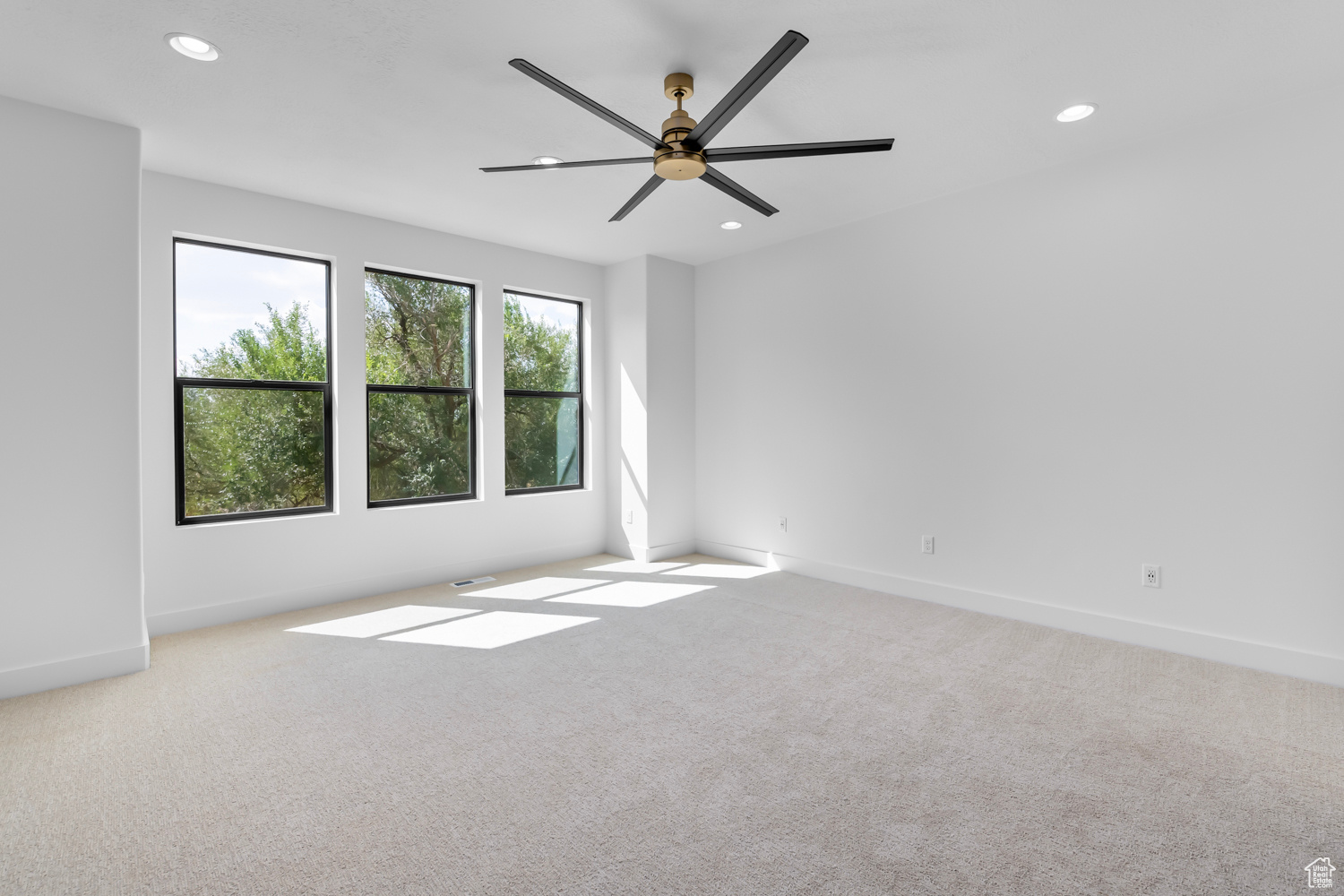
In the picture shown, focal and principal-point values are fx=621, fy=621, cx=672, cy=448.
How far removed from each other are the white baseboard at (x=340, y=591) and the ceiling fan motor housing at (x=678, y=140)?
335 cm

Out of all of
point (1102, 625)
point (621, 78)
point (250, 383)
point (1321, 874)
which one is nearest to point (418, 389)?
point (250, 383)

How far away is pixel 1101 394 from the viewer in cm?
336

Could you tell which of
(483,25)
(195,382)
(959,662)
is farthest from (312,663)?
Result: (959,662)

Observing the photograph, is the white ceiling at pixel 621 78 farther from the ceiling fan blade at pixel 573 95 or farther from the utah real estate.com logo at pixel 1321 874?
the utah real estate.com logo at pixel 1321 874

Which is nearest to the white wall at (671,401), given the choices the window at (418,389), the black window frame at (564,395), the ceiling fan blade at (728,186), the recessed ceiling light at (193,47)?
the black window frame at (564,395)

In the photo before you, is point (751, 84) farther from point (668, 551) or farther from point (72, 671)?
point (668, 551)

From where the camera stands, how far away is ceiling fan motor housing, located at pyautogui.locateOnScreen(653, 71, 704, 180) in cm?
247

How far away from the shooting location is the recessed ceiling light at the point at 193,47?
2.29 metres

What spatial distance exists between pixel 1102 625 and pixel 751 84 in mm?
3280

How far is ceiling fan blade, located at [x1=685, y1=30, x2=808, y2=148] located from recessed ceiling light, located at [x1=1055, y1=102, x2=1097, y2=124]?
5.45 ft

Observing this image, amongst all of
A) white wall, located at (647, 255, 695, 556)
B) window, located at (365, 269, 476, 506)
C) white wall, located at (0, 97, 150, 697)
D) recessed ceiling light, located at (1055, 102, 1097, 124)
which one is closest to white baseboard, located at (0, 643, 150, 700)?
white wall, located at (0, 97, 150, 697)

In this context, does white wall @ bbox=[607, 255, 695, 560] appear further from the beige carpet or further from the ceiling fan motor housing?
the ceiling fan motor housing

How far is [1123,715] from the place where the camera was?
2.51 m

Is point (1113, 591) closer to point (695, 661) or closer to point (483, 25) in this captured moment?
point (695, 661)
